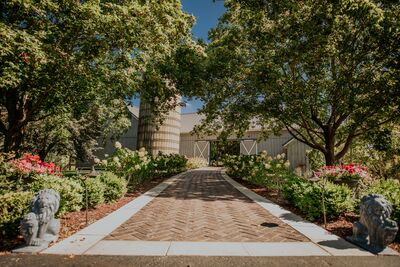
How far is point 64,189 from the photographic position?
6.48 metres

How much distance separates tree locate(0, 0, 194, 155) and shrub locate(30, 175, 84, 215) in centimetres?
350

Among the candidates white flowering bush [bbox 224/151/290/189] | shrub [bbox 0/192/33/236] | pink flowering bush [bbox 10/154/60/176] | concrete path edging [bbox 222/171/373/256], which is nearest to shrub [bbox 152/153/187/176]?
white flowering bush [bbox 224/151/290/189]

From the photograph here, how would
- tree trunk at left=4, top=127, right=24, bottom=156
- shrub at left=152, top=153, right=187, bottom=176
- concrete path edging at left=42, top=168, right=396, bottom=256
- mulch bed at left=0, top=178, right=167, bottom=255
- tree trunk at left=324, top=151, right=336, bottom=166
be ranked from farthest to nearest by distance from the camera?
shrub at left=152, top=153, right=187, bottom=176 < tree trunk at left=324, top=151, right=336, bottom=166 < tree trunk at left=4, top=127, right=24, bottom=156 < mulch bed at left=0, top=178, right=167, bottom=255 < concrete path edging at left=42, top=168, right=396, bottom=256

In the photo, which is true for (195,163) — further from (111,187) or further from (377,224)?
(377,224)

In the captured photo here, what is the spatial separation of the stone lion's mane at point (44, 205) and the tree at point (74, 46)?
182 inches

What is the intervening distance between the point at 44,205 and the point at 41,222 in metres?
0.29

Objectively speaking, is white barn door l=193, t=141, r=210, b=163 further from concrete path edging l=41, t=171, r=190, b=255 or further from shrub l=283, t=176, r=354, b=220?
shrub l=283, t=176, r=354, b=220

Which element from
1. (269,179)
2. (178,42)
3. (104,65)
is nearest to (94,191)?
(104,65)

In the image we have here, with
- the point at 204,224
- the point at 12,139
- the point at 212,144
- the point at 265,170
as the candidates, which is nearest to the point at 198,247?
the point at 204,224

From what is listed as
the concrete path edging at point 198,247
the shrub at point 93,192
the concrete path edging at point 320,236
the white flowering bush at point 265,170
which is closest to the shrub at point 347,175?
the concrete path edging at point 320,236

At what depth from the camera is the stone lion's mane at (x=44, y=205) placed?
15.7 feet

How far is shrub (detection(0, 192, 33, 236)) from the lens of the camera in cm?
512

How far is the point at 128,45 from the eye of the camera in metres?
10.3

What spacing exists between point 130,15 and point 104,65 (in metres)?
3.49
